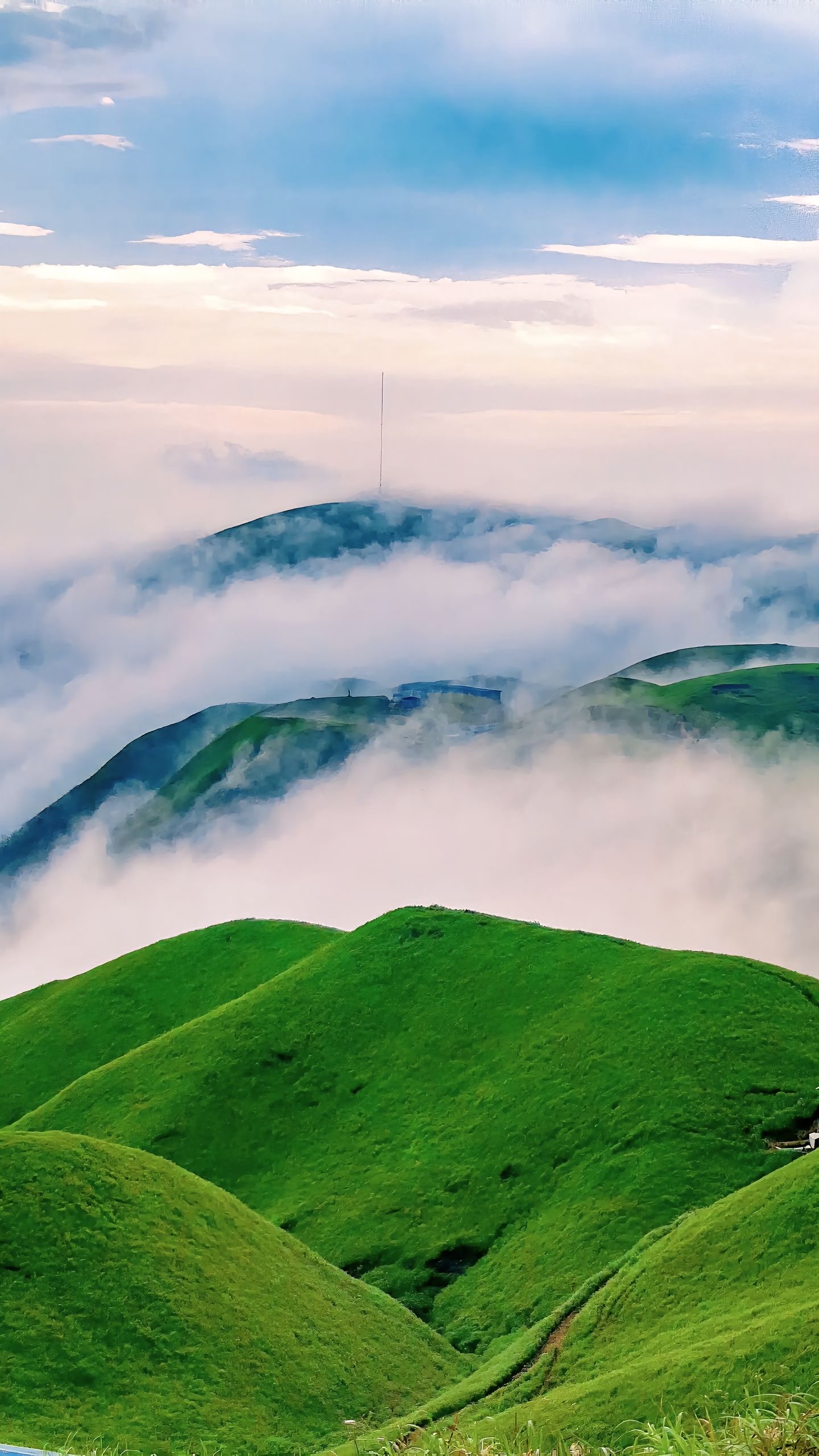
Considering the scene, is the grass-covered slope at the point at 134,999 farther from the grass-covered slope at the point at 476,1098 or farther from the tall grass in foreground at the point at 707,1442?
the tall grass in foreground at the point at 707,1442

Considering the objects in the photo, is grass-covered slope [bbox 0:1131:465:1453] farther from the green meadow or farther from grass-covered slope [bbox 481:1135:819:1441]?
grass-covered slope [bbox 481:1135:819:1441]

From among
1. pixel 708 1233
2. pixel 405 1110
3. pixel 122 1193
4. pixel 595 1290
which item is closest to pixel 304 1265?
pixel 122 1193

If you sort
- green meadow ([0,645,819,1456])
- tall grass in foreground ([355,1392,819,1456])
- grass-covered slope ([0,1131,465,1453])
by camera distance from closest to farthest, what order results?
tall grass in foreground ([355,1392,819,1456]), green meadow ([0,645,819,1456]), grass-covered slope ([0,1131,465,1453])

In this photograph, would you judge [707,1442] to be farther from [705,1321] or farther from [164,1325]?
[164,1325]

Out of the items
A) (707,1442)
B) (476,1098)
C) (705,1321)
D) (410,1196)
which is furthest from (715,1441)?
(476,1098)

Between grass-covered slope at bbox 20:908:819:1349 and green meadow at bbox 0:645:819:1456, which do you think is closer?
green meadow at bbox 0:645:819:1456

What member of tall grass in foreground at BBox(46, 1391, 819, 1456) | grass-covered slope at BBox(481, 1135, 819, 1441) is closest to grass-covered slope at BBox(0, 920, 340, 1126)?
grass-covered slope at BBox(481, 1135, 819, 1441)
